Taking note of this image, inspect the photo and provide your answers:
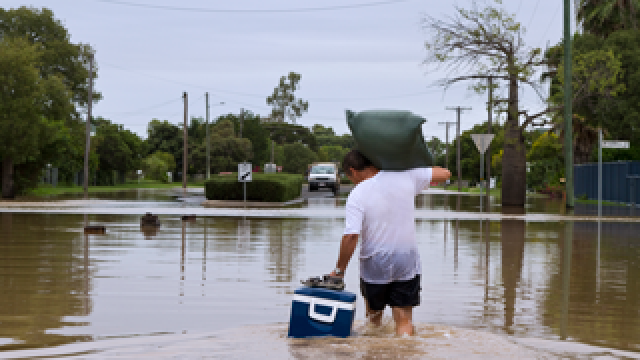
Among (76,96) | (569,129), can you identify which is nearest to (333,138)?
(76,96)

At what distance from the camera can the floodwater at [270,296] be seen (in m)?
6.12

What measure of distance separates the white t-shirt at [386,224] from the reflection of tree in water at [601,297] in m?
1.88

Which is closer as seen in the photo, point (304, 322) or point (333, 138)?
point (304, 322)

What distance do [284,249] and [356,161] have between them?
27.5ft

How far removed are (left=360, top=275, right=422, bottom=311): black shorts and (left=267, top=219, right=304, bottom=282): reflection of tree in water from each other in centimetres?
433

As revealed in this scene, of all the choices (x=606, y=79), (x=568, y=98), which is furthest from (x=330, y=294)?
(x=606, y=79)

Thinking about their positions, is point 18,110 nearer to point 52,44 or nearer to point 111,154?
point 52,44

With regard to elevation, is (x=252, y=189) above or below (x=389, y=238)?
below

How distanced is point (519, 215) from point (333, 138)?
159m

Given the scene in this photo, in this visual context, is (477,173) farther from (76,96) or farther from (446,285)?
(446,285)

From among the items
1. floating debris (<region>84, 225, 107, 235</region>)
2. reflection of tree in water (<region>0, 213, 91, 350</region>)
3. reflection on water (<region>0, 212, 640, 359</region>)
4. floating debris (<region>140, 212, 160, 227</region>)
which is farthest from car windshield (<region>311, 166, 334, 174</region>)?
reflection of tree in water (<region>0, 213, 91, 350</region>)

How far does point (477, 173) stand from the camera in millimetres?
93625

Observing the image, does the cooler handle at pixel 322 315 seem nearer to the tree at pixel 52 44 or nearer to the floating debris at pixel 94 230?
the floating debris at pixel 94 230

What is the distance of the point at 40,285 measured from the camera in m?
9.49
